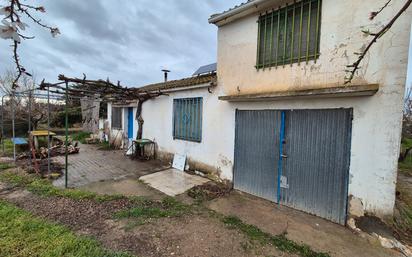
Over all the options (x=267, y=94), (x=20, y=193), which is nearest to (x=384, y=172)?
(x=267, y=94)

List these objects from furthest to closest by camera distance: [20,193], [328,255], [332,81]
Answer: [20,193], [332,81], [328,255]

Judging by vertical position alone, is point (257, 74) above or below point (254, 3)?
below

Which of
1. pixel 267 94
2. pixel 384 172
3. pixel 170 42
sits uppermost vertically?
pixel 170 42

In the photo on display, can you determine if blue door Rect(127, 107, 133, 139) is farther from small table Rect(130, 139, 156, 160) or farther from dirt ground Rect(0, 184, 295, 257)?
dirt ground Rect(0, 184, 295, 257)

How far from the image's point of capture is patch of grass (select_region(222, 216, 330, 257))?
10.4 ft

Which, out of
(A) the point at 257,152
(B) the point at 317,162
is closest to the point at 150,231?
(A) the point at 257,152

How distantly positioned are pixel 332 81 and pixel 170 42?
11.0m

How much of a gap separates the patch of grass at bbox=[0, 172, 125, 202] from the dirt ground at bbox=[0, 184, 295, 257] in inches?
8.7

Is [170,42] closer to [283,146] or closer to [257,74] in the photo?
[257,74]

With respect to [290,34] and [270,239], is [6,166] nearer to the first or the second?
[270,239]

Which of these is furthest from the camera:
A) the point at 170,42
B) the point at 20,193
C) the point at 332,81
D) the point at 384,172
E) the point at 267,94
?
the point at 170,42

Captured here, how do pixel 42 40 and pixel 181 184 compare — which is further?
pixel 181 184

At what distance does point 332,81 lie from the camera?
4047 mm

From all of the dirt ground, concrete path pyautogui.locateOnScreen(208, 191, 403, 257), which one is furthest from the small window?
concrete path pyautogui.locateOnScreen(208, 191, 403, 257)
